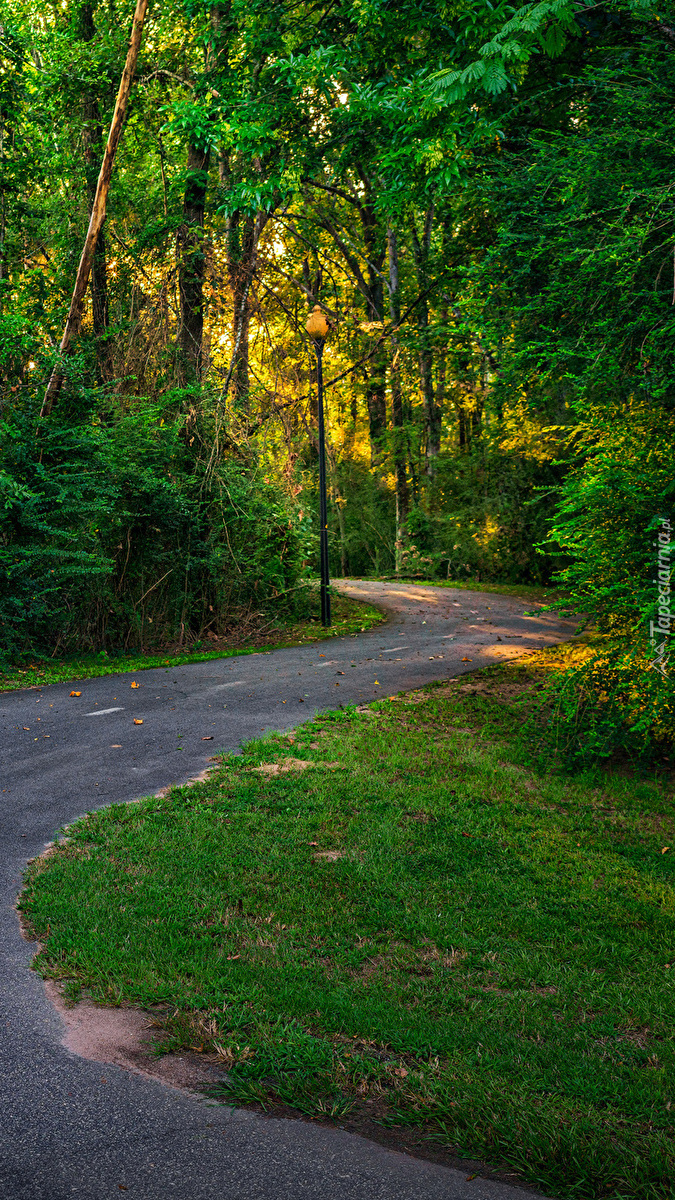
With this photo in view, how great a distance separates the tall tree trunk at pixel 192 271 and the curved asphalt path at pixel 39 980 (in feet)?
17.8

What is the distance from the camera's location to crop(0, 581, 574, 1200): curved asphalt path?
2.73 meters

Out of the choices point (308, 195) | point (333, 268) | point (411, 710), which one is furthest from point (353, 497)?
point (411, 710)

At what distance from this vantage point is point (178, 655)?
13.6m

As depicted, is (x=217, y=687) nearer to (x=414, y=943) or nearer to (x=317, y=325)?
(x=414, y=943)

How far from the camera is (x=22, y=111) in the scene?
15195 mm

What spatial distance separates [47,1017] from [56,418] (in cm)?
1069

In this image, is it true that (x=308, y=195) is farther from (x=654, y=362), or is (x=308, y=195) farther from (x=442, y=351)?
(x=654, y=362)

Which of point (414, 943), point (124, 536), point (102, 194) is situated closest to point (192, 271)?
point (102, 194)

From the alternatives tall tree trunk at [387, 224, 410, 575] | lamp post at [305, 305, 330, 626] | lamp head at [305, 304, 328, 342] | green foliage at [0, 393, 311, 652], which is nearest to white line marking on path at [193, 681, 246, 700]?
green foliage at [0, 393, 311, 652]

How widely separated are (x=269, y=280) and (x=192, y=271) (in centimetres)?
355

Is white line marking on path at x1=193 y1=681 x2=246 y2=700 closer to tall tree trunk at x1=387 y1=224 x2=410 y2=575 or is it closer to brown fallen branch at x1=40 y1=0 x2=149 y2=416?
brown fallen branch at x1=40 y1=0 x2=149 y2=416

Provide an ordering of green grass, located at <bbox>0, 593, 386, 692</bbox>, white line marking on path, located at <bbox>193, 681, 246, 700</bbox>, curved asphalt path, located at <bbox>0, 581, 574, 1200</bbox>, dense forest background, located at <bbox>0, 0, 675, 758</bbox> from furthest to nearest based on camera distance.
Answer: green grass, located at <bbox>0, 593, 386, 692</bbox>
white line marking on path, located at <bbox>193, 681, 246, 700</bbox>
dense forest background, located at <bbox>0, 0, 675, 758</bbox>
curved asphalt path, located at <bbox>0, 581, 574, 1200</bbox>

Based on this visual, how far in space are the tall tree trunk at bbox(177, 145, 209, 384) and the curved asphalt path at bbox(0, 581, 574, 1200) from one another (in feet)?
17.8

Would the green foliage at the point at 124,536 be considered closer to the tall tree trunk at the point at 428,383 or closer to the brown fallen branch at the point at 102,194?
the brown fallen branch at the point at 102,194
